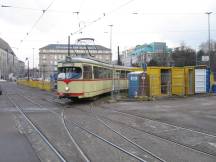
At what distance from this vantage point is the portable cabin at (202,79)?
34562 mm

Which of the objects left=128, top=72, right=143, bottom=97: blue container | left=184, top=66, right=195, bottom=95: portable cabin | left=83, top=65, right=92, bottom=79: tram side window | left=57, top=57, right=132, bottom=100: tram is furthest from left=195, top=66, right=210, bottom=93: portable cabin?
left=83, top=65, right=92, bottom=79: tram side window

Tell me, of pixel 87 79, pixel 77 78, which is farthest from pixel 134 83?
pixel 77 78

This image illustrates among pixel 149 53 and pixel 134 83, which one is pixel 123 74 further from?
pixel 149 53

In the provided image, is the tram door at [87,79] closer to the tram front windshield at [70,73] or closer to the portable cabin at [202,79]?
the tram front windshield at [70,73]

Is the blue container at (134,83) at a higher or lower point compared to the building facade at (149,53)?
lower

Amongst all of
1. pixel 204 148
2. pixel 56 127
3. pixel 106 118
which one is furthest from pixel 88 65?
pixel 204 148

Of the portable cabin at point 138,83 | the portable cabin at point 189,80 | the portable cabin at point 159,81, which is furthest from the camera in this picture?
the portable cabin at point 189,80

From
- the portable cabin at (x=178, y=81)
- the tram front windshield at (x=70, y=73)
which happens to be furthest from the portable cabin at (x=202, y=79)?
the tram front windshield at (x=70, y=73)

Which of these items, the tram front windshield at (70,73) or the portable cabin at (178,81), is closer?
the tram front windshield at (70,73)

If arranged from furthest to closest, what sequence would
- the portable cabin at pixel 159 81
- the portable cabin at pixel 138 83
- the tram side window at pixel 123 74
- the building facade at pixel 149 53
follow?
the building facade at pixel 149 53, the tram side window at pixel 123 74, the portable cabin at pixel 159 81, the portable cabin at pixel 138 83

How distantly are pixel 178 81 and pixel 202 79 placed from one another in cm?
304

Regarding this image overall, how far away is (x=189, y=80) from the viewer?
33.9 m

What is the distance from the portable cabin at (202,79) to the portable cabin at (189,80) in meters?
0.39

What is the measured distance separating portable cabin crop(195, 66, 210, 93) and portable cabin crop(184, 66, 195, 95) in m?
0.39
